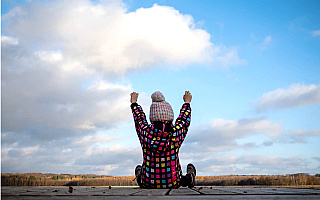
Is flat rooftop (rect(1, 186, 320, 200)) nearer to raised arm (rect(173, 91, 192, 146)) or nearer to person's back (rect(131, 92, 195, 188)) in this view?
person's back (rect(131, 92, 195, 188))

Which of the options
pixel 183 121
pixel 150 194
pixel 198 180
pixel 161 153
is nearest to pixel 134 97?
pixel 183 121

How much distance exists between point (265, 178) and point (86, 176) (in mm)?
7983

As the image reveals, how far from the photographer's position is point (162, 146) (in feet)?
20.4

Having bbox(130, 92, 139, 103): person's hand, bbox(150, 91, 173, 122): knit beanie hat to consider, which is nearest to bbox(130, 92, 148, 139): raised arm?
bbox(130, 92, 139, 103): person's hand

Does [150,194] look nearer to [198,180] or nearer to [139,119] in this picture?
[139,119]

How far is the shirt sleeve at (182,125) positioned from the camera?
647 centimetres

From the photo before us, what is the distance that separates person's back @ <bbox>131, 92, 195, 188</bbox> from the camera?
245 inches

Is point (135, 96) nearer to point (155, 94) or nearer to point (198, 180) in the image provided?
point (155, 94)

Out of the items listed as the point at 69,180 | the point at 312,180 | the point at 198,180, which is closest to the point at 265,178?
the point at 312,180

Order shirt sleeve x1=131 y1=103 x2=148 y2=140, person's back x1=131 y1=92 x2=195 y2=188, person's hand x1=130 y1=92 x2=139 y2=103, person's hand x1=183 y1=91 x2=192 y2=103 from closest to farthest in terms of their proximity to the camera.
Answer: person's back x1=131 y1=92 x2=195 y2=188
shirt sleeve x1=131 y1=103 x2=148 y2=140
person's hand x1=183 y1=91 x2=192 y2=103
person's hand x1=130 y1=92 x2=139 y2=103

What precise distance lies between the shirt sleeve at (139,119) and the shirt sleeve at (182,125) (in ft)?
2.23

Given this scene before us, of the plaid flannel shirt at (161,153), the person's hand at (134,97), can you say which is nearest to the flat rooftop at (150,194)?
the plaid flannel shirt at (161,153)

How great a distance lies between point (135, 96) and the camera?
741cm

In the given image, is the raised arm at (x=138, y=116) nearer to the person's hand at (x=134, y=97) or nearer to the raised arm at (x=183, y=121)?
the person's hand at (x=134, y=97)
